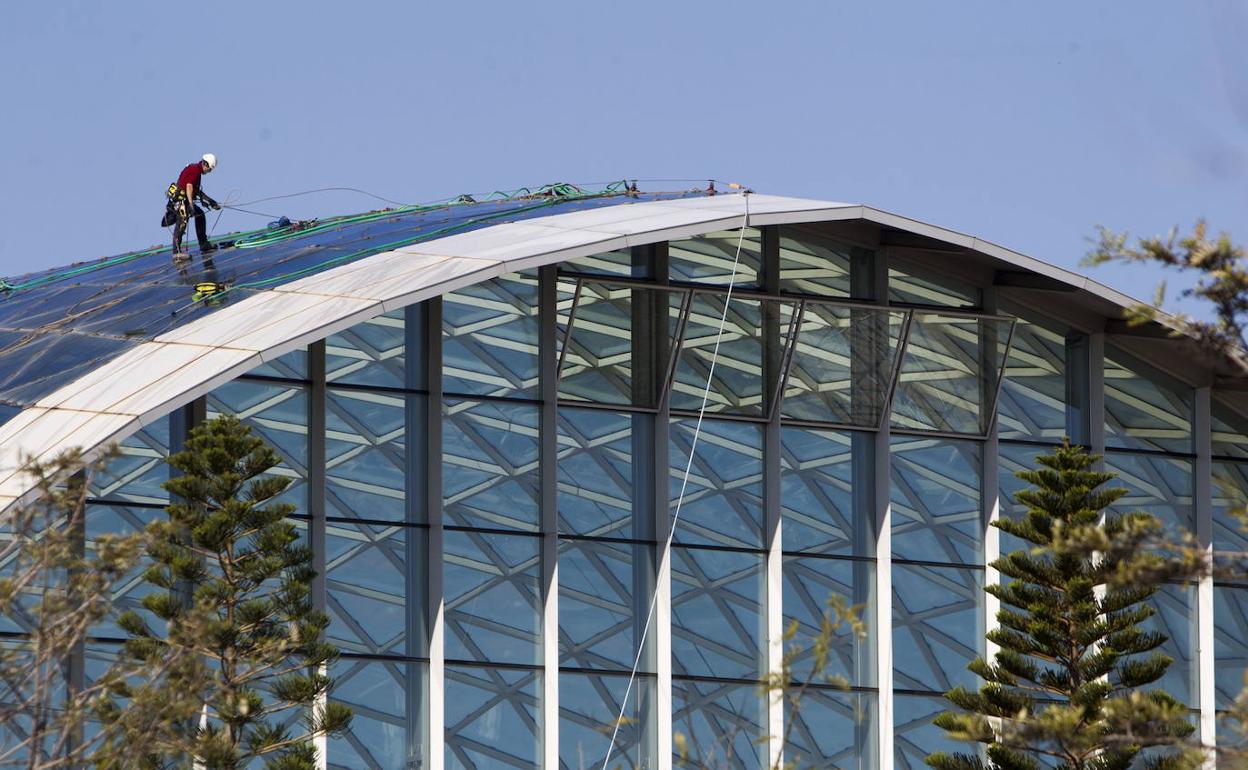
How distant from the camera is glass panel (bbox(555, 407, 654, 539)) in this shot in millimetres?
31047

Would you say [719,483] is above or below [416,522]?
above

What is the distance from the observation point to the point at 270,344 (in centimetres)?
2711

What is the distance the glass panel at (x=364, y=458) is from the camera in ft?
97.5

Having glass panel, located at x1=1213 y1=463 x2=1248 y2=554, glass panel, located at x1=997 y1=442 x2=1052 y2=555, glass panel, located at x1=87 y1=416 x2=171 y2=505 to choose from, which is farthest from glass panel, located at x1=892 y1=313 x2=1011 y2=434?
glass panel, located at x1=87 y1=416 x2=171 y2=505

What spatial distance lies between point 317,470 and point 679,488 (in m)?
5.44

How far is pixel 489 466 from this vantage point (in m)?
30.5

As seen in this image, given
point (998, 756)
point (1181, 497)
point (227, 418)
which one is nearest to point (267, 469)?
point (227, 418)

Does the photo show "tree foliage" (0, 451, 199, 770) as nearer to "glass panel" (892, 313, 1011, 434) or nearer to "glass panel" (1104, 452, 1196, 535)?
"glass panel" (892, 313, 1011, 434)

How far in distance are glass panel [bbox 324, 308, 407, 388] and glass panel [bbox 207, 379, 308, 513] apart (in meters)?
0.61

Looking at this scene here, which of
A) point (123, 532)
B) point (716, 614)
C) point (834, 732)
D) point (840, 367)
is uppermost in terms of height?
point (840, 367)

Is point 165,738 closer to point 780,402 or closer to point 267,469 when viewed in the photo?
point 267,469

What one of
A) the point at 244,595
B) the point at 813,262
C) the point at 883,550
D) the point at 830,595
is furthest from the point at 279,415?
the point at 883,550

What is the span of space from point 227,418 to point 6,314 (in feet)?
22.6

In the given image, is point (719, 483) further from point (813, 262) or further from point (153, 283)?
point (153, 283)
